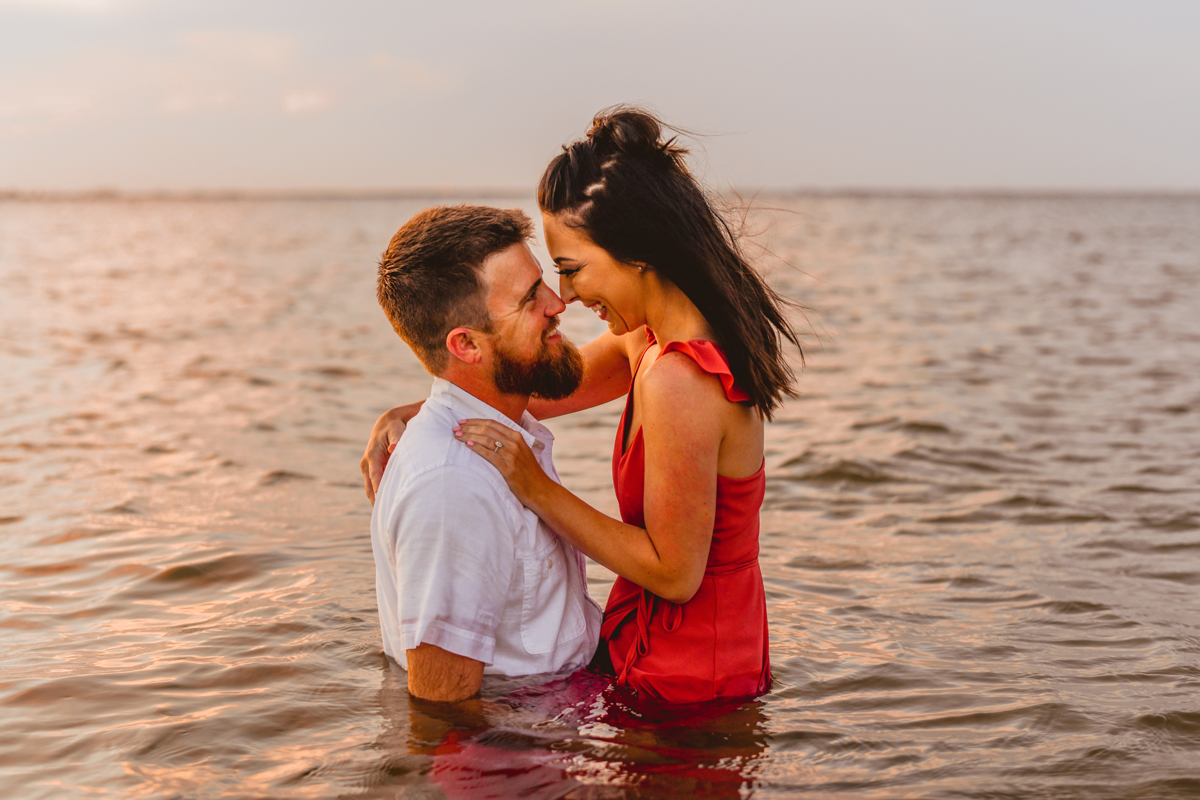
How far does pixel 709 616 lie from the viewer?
3.64m

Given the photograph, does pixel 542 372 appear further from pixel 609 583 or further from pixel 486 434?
pixel 609 583

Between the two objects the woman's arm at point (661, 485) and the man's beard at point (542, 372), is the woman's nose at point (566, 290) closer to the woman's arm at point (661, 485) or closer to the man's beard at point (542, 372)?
the man's beard at point (542, 372)

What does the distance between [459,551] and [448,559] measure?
0.14ft

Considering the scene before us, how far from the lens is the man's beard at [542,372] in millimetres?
3484

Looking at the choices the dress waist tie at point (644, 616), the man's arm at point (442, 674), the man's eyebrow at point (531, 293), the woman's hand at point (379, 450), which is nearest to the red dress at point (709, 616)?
the dress waist tie at point (644, 616)

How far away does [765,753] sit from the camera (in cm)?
379

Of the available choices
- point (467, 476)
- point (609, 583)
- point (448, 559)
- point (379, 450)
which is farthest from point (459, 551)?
point (609, 583)

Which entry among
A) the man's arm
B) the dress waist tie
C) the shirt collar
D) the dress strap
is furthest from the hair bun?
the man's arm

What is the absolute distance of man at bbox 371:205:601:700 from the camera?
3.19 metres

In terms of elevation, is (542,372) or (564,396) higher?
(542,372)

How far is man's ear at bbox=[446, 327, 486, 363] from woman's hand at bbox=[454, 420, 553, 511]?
0.24 metres

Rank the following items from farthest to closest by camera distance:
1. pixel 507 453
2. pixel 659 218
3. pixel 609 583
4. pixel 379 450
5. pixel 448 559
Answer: pixel 609 583
pixel 379 450
pixel 659 218
pixel 507 453
pixel 448 559

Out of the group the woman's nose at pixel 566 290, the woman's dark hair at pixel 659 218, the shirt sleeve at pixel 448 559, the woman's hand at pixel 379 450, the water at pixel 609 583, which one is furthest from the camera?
the woman's hand at pixel 379 450

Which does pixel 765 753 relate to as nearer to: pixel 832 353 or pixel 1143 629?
pixel 1143 629
